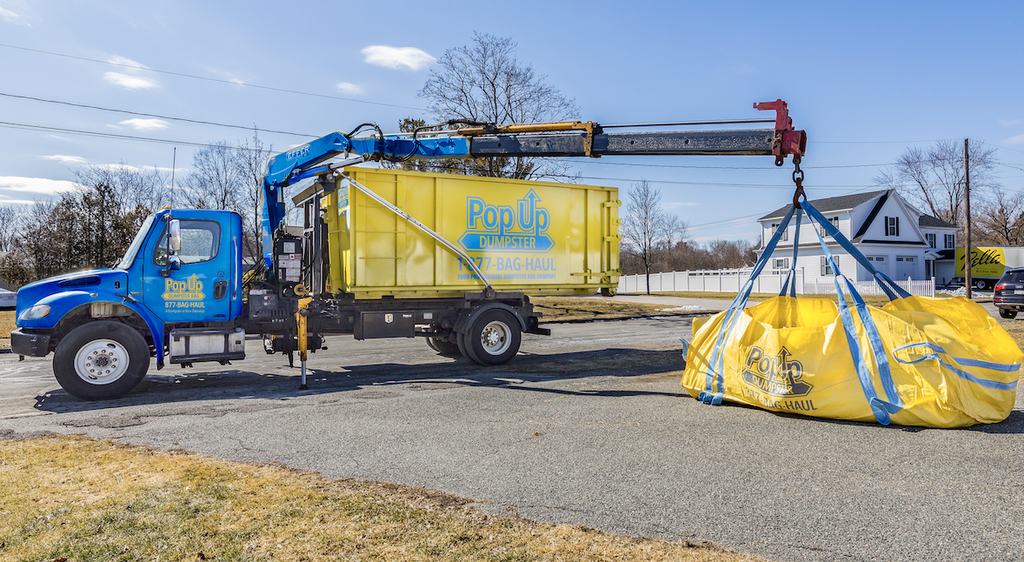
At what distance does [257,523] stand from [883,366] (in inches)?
227

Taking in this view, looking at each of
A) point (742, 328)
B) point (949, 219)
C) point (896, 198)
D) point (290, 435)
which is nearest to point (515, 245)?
point (742, 328)

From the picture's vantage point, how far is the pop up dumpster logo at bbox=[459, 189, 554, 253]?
11430mm

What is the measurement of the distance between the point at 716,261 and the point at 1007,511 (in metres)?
86.0

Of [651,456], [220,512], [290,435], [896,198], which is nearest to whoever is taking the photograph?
[220,512]

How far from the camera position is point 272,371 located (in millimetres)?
10672

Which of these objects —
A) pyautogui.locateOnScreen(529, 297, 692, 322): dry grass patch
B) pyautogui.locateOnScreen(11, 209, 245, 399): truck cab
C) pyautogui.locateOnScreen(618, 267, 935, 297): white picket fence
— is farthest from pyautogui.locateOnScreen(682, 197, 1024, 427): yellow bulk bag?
pyautogui.locateOnScreen(618, 267, 935, 297): white picket fence

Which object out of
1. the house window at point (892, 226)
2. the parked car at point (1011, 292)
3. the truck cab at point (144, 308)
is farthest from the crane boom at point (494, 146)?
the house window at point (892, 226)

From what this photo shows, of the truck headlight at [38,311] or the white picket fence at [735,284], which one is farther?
the white picket fence at [735,284]

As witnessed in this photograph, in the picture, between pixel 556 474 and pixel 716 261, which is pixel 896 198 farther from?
pixel 556 474

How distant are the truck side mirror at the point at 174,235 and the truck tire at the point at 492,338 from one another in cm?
463

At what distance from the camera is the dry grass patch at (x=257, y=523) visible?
340 centimetres

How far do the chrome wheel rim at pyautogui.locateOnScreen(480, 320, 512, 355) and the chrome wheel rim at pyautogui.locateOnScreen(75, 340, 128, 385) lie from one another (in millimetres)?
5421

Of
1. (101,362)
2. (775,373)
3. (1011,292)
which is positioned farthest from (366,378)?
(1011,292)

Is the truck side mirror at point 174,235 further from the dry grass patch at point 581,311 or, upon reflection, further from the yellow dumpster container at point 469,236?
the dry grass patch at point 581,311
